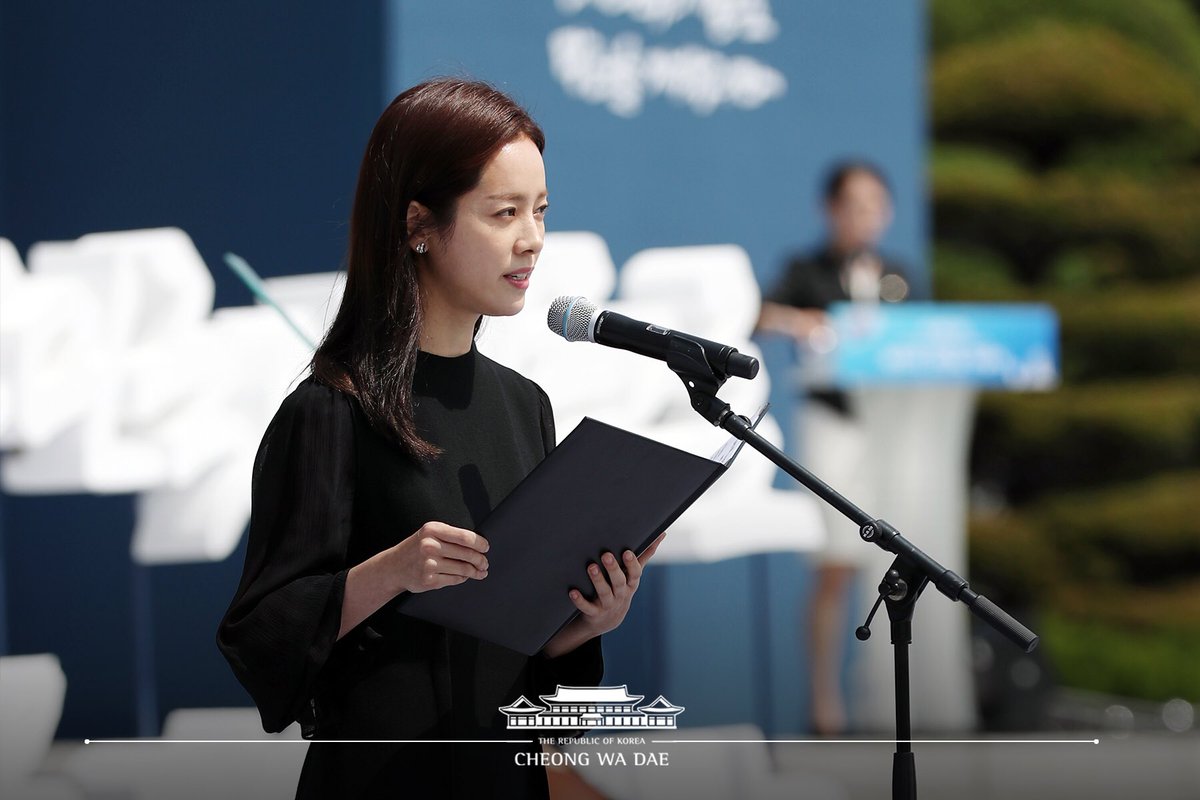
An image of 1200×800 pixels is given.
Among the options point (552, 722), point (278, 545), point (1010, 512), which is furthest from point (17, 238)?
point (1010, 512)

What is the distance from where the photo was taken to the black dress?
1434mm

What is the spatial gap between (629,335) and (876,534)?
0.30 metres

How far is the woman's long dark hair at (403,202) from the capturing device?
58.2 inches

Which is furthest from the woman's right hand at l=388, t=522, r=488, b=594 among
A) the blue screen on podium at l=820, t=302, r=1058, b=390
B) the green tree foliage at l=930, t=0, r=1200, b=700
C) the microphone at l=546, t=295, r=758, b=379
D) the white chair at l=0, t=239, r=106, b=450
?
the green tree foliage at l=930, t=0, r=1200, b=700

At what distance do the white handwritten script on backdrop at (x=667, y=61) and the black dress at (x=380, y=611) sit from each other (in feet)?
4.03

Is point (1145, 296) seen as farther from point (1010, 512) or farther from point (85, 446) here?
point (85, 446)

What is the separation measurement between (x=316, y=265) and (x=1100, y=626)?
5.48m

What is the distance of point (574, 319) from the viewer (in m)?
1.48

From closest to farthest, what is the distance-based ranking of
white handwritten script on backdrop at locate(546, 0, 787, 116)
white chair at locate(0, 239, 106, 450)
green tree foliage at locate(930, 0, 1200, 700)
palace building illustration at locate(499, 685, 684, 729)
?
1. palace building illustration at locate(499, 685, 684, 729)
2. white chair at locate(0, 239, 106, 450)
3. white handwritten script on backdrop at locate(546, 0, 787, 116)
4. green tree foliage at locate(930, 0, 1200, 700)

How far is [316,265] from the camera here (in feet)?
7.28

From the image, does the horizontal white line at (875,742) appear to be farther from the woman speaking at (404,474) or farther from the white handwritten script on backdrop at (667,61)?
the white handwritten script on backdrop at (667,61)

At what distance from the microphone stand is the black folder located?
1.2 inches

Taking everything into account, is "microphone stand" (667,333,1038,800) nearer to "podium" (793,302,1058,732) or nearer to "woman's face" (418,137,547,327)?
"woman's face" (418,137,547,327)

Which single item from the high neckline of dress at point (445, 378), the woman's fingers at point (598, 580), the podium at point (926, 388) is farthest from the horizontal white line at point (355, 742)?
the podium at point (926, 388)
